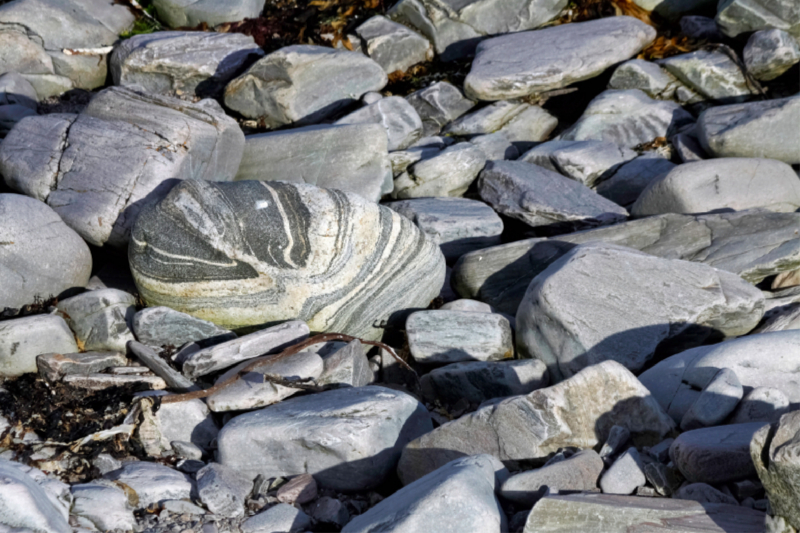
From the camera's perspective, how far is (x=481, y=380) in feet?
16.1

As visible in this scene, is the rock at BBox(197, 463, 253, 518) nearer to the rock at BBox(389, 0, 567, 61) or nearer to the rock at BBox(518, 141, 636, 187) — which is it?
the rock at BBox(518, 141, 636, 187)

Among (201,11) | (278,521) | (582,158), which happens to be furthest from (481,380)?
(201,11)

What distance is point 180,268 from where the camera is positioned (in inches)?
215

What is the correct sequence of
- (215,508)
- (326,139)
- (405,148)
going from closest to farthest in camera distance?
(215,508)
(326,139)
(405,148)

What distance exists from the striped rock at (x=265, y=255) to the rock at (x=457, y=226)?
122 centimetres

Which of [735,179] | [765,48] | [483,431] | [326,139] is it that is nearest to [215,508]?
[483,431]

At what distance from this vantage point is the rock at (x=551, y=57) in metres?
8.91

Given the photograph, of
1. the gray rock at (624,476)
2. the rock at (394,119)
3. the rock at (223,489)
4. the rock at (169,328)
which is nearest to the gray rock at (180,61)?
the rock at (394,119)

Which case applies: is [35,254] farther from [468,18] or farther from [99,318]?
[468,18]

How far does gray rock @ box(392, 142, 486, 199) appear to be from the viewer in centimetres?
777

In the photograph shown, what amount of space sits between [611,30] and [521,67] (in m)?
1.31

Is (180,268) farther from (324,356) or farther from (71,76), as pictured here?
(71,76)

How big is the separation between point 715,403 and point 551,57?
6.10 m

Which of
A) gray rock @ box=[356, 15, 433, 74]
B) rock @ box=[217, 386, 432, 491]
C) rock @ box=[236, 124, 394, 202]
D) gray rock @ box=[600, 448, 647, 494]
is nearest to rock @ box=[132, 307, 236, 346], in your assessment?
rock @ box=[217, 386, 432, 491]
